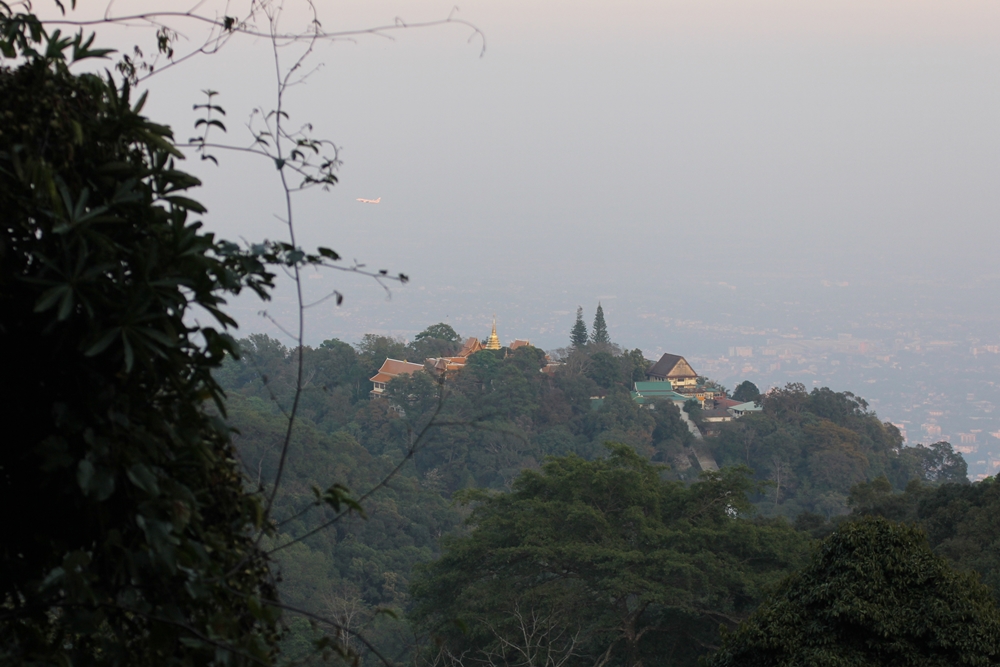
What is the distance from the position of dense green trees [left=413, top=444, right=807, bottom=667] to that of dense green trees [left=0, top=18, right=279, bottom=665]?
919 centimetres

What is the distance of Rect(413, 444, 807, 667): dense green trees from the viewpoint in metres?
10.7

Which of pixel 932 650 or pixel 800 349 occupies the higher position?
pixel 800 349

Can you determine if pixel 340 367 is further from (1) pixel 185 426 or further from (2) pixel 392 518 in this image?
(1) pixel 185 426

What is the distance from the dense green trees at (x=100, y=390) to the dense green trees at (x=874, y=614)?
3852mm

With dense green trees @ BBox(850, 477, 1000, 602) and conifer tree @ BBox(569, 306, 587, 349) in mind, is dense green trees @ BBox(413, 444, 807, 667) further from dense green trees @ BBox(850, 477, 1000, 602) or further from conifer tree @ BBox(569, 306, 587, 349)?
conifer tree @ BBox(569, 306, 587, 349)

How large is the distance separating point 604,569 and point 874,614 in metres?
7.01

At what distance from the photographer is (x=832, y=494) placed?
3119 cm

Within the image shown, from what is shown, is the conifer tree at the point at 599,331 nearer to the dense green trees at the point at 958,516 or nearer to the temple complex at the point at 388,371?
→ the temple complex at the point at 388,371

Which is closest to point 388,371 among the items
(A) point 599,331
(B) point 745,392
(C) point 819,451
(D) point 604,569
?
(A) point 599,331

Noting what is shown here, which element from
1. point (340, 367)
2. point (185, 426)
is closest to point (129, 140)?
point (185, 426)

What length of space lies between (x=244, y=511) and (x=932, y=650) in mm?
3995

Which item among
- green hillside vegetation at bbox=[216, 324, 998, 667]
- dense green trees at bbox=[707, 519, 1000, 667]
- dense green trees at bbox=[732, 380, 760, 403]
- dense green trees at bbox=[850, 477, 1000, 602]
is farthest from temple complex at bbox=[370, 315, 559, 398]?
dense green trees at bbox=[707, 519, 1000, 667]

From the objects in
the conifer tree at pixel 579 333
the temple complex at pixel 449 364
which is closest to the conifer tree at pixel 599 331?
the conifer tree at pixel 579 333

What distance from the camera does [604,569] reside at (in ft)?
37.3
